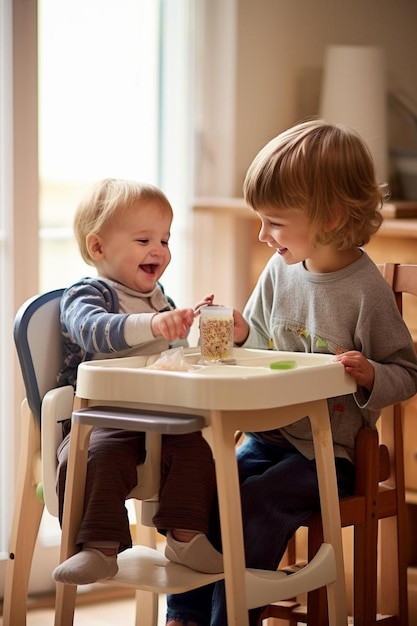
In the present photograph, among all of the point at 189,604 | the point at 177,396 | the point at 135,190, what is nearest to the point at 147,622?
the point at 189,604

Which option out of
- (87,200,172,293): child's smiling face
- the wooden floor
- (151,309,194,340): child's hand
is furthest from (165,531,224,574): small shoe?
the wooden floor

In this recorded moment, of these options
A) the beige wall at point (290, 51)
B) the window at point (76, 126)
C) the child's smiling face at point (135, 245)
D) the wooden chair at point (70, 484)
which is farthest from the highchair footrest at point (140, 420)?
the beige wall at point (290, 51)

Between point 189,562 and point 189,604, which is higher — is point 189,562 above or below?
above

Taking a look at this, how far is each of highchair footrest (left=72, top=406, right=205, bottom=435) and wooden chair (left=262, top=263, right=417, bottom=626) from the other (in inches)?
14.7

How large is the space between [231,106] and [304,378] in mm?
1200

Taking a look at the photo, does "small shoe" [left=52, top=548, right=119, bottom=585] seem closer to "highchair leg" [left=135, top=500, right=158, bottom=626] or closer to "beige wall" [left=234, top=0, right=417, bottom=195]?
"highchair leg" [left=135, top=500, right=158, bottom=626]

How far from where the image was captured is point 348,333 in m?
1.73

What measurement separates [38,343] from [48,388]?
8 cm

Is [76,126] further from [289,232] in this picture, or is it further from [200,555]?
[200,555]

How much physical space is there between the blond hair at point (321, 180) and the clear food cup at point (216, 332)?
20 cm

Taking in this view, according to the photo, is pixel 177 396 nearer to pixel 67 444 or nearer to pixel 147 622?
pixel 67 444

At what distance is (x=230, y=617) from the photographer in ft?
4.65

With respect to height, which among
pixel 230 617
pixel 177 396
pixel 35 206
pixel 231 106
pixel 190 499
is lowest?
pixel 230 617

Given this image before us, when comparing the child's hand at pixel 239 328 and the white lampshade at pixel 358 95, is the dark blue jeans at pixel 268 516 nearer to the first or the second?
the child's hand at pixel 239 328
